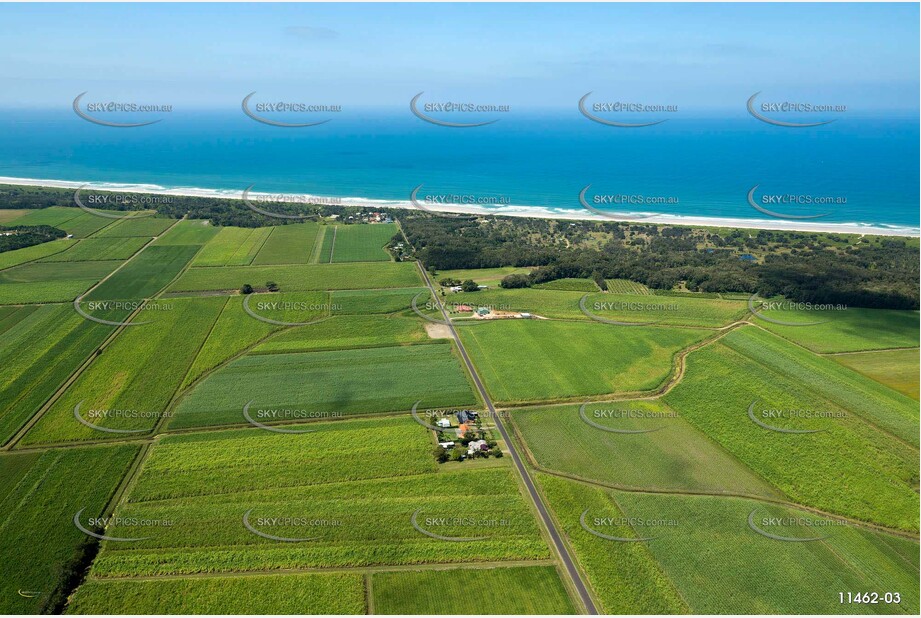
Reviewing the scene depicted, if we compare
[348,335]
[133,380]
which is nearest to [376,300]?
[348,335]

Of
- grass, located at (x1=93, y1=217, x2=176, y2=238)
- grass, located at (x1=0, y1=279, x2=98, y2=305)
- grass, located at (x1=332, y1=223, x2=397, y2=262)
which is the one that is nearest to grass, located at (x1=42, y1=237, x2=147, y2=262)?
grass, located at (x1=93, y1=217, x2=176, y2=238)

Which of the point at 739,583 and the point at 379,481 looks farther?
the point at 379,481

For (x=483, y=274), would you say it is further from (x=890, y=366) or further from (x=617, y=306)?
(x=890, y=366)

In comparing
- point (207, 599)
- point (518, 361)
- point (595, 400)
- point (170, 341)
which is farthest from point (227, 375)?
point (595, 400)

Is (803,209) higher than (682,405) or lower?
higher

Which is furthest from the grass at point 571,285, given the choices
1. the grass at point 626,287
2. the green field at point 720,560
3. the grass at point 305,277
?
the green field at point 720,560

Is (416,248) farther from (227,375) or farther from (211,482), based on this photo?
(211,482)
